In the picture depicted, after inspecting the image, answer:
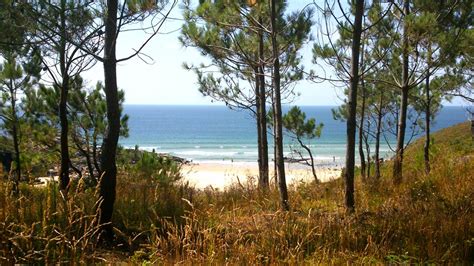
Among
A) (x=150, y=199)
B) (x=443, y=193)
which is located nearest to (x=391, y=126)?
(x=443, y=193)

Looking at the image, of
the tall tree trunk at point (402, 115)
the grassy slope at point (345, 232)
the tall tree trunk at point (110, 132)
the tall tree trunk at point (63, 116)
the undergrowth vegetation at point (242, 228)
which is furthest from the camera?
the tall tree trunk at point (402, 115)

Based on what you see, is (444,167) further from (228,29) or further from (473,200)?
(228,29)

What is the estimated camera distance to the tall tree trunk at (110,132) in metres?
4.71

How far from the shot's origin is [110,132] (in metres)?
4.75

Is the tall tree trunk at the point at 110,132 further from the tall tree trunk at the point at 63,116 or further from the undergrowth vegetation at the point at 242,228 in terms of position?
the tall tree trunk at the point at 63,116

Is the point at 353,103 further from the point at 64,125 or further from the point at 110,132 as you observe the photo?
the point at 64,125

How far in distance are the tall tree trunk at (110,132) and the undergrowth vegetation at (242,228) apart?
0.20 m

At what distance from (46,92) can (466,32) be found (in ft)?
26.1

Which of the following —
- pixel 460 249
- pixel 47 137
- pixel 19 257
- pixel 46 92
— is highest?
pixel 46 92

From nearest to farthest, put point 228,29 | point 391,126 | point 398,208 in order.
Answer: point 398,208 → point 228,29 → point 391,126

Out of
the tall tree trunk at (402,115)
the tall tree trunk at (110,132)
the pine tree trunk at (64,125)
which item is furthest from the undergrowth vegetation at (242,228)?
the pine tree trunk at (64,125)

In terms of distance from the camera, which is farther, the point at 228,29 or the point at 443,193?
the point at 228,29

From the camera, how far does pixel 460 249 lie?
416 centimetres

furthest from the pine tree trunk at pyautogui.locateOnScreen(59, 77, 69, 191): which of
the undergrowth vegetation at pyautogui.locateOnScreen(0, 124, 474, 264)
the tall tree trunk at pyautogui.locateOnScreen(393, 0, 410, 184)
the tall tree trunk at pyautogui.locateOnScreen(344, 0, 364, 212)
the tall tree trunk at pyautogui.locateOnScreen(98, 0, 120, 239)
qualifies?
the tall tree trunk at pyautogui.locateOnScreen(393, 0, 410, 184)
